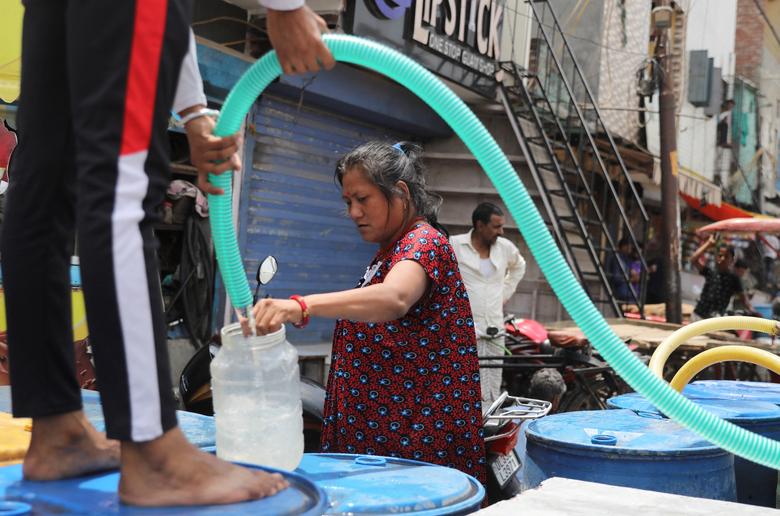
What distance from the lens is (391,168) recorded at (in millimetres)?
2871

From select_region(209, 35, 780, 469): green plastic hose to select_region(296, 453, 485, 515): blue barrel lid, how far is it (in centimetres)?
46

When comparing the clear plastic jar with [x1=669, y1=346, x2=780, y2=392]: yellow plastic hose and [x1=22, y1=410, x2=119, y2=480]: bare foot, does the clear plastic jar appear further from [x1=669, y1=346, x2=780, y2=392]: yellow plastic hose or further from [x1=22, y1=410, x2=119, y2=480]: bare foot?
[x1=669, y1=346, x2=780, y2=392]: yellow plastic hose

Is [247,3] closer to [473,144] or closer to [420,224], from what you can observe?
Result: [420,224]

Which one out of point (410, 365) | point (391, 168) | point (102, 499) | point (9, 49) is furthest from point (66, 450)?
point (9, 49)

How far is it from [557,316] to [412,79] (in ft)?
33.4

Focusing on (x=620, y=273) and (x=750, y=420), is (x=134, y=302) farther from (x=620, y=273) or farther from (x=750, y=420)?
(x=620, y=273)

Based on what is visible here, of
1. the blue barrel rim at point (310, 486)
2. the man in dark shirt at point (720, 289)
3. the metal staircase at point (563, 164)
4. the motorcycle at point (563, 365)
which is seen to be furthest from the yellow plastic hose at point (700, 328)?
the man in dark shirt at point (720, 289)

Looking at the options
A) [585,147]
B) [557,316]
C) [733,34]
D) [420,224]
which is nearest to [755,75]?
[733,34]

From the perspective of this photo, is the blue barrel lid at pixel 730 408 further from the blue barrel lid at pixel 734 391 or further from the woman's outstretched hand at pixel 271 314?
the woman's outstretched hand at pixel 271 314

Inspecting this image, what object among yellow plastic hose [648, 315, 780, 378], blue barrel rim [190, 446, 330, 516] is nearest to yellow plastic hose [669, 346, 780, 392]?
yellow plastic hose [648, 315, 780, 378]

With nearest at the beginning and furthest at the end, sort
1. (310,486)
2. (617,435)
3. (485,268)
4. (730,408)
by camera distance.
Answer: (310,486) < (617,435) < (730,408) < (485,268)

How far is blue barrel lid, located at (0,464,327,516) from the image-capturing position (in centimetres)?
149

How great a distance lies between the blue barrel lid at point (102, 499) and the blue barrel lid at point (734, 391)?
237 cm

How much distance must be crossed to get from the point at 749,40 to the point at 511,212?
88.3 ft
